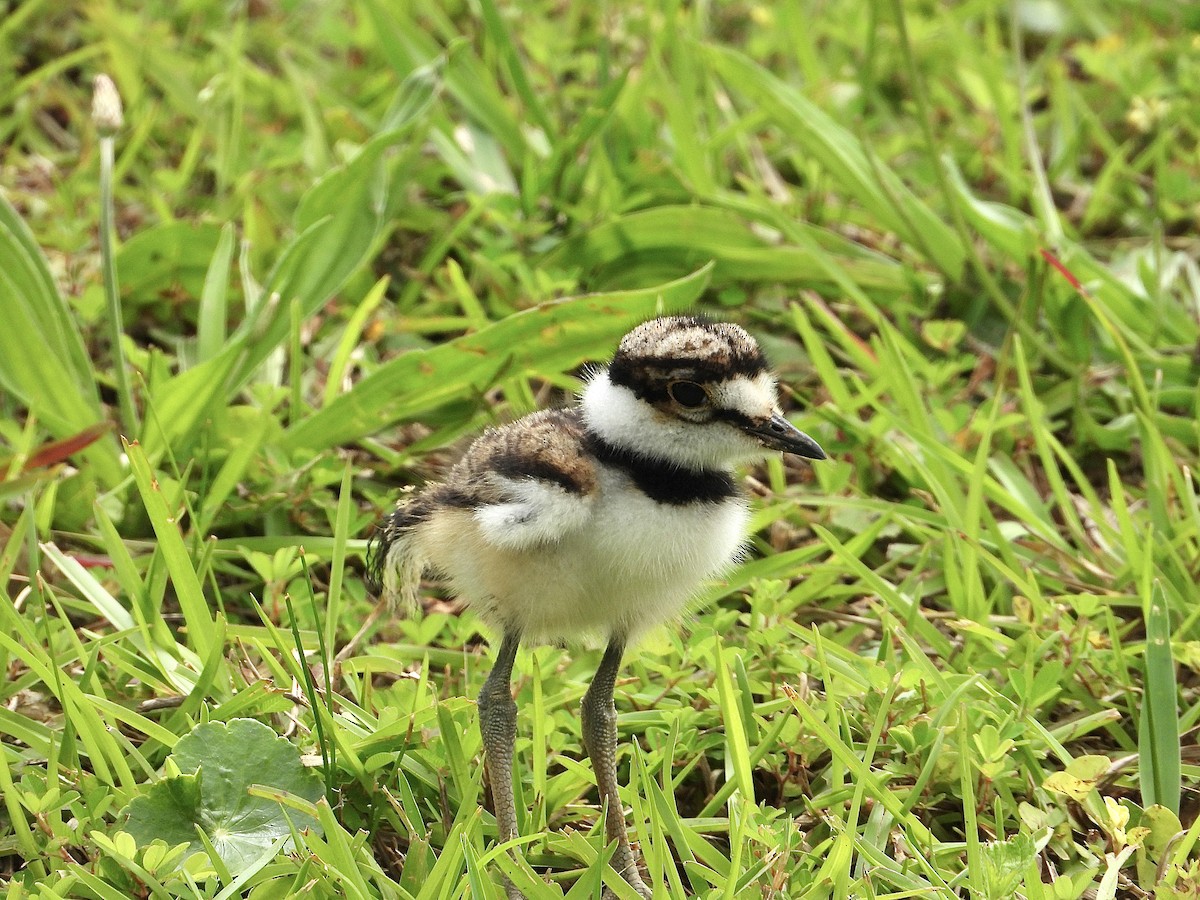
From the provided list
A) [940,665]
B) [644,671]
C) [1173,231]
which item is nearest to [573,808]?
[644,671]

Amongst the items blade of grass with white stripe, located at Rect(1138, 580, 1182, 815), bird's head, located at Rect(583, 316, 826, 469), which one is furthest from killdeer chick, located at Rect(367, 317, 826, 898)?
blade of grass with white stripe, located at Rect(1138, 580, 1182, 815)

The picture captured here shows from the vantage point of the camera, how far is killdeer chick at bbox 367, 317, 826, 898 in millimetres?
2523

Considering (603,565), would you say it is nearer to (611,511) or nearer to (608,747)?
(611,511)

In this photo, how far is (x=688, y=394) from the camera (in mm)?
2594

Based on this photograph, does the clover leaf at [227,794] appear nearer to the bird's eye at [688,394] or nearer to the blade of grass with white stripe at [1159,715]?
the bird's eye at [688,394]

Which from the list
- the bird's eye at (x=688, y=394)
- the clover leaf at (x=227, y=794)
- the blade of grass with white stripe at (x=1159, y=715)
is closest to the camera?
the clover leaf at (x=227, y=794)

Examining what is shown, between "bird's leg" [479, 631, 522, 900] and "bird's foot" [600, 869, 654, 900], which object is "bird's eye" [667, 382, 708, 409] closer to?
"bird's leg" [479, 631, 522, 900]

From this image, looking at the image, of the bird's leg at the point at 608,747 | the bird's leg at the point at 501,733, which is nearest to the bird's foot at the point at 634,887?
the bird's leg at the point at 608,747

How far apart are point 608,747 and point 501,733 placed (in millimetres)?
217

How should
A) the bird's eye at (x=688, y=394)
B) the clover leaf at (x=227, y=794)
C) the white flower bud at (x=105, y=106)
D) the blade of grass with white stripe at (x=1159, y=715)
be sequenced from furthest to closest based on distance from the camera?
the white flower bud at (x=105, y=106) → the blade of grass with white stripe at (x=1159, y=715) → the bird's eye at (x=688, y=394) → the clover leaf at (x=227, y=794)

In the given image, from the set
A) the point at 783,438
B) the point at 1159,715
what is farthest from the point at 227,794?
the point at 1159,715

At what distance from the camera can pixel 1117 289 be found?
4.31 m

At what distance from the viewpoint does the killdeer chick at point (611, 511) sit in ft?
8.28

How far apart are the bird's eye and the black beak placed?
0.36ft
